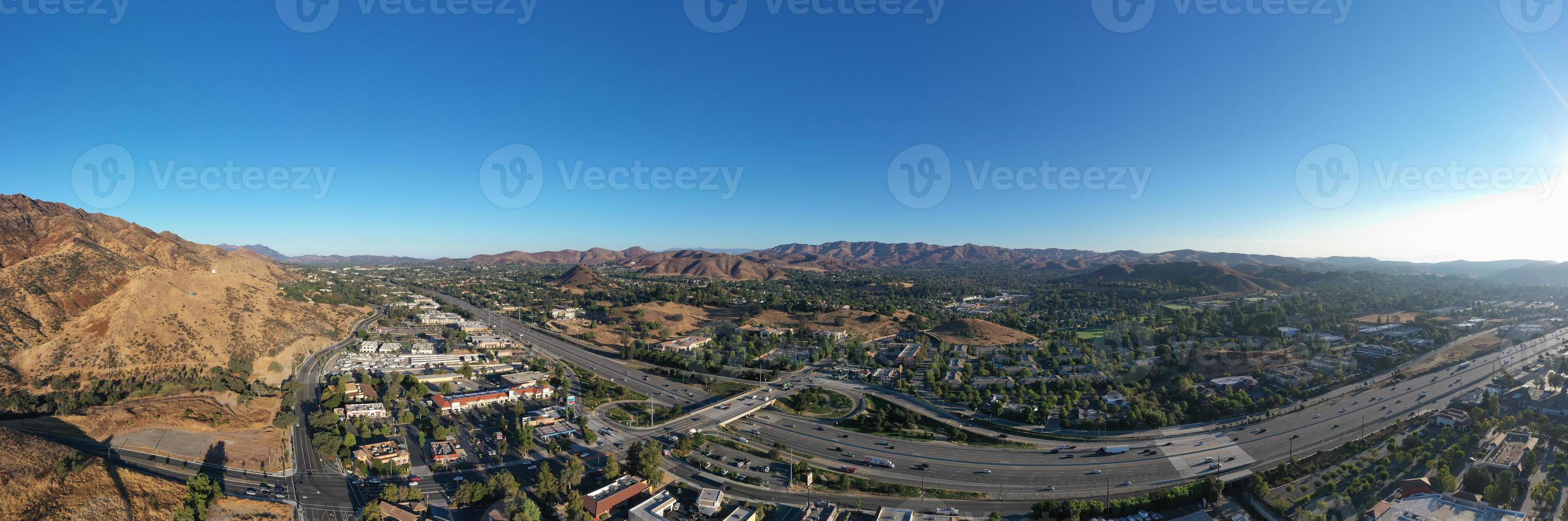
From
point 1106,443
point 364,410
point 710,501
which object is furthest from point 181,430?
point 1106,443

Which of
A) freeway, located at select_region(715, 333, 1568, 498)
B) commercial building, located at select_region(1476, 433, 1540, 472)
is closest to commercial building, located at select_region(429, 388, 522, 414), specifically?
freeway, located at select_region(715, 333, 1568, 498)

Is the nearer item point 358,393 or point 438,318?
point 358,393

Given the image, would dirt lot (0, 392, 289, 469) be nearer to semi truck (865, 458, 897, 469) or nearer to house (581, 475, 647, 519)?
house (581, 475, 647, 519)

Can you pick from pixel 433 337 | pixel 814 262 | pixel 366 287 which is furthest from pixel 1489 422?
pixel 814 262

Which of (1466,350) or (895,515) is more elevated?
(1466,350)

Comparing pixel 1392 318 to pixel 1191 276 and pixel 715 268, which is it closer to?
pixel 1191 276

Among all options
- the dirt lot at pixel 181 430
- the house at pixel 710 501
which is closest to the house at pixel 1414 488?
the house at pixel 710 501

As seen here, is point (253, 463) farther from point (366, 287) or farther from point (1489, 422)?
point (366, 287)
